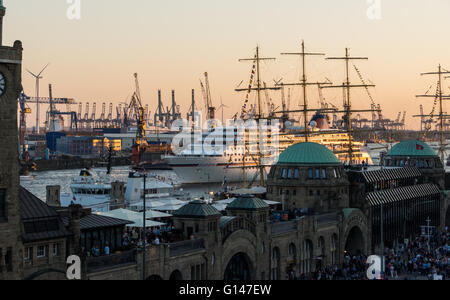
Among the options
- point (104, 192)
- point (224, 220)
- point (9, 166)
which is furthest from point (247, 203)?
point (104, 192)

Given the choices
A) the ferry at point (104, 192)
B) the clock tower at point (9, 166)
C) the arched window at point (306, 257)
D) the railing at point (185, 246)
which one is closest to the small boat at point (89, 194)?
the ferry at point (104, 192)

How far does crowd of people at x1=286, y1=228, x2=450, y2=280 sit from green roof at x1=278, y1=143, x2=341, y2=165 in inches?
337

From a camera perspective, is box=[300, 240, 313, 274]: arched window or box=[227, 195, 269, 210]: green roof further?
box=[300, 240, 313, 274]: arched window

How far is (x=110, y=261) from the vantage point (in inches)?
1656

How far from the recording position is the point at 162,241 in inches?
1924

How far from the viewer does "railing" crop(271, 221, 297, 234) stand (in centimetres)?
5856

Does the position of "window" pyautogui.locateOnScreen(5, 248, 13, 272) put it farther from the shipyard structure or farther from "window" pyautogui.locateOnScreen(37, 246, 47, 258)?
"window" pyautogui.locateOnScreen(37, 246, 47, 258)

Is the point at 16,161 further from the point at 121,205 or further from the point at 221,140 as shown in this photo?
the point at 221,140

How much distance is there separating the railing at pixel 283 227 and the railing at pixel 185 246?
34.2ft

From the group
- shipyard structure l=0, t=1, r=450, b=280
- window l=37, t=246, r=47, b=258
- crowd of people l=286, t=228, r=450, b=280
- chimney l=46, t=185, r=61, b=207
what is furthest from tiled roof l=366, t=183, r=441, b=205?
window l=37, t=246, r=47, b=258

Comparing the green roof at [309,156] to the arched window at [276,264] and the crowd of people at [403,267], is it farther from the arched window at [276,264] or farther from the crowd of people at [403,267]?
the arched window at [276,264]

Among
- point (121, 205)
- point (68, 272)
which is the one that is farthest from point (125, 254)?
point (121, 205)

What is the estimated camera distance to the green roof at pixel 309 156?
7094 cm
